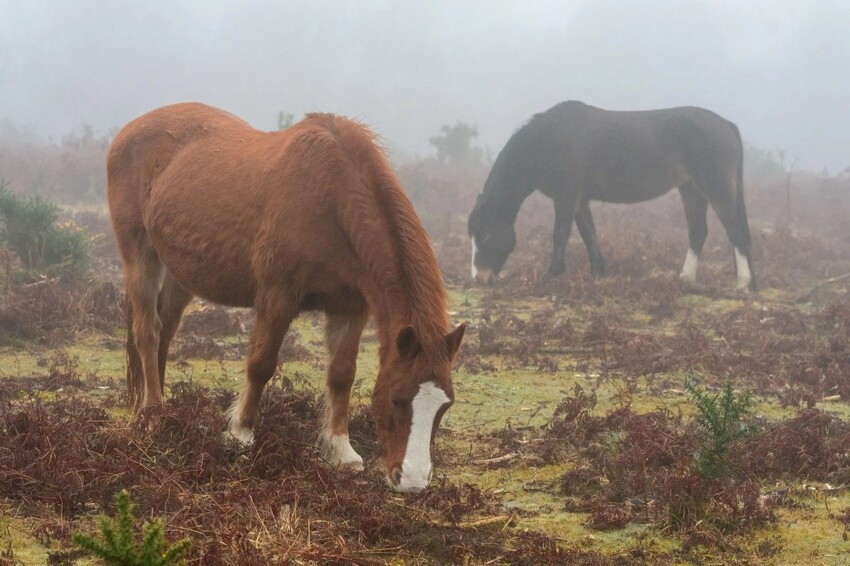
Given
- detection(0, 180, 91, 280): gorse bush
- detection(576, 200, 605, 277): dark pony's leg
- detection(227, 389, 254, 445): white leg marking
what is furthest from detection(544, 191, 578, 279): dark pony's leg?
detection(227, 389, 254, 445): white leg marking

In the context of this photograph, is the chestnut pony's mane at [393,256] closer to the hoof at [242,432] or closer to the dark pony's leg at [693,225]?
the hoof at [242,432]

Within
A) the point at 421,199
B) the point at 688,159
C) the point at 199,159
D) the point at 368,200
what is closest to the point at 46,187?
the point at 421,199

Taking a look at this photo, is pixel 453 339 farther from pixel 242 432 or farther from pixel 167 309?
pixel 167 309

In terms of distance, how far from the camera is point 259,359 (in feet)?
16.7

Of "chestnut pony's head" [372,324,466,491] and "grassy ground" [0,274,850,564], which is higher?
"chestnut pony's head" [372,324,466,491]

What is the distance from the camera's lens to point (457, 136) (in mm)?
38781

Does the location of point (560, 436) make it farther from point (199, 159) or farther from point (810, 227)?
point (810, 227)

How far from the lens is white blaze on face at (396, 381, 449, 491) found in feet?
13.4

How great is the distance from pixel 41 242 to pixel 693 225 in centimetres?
991

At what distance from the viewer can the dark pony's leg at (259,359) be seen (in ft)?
16.4

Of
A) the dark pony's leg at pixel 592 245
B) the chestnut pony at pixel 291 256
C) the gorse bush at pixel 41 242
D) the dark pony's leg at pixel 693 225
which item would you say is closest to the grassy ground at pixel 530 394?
the chestnut pony at pixel 291 256

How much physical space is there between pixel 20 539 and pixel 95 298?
6.30m

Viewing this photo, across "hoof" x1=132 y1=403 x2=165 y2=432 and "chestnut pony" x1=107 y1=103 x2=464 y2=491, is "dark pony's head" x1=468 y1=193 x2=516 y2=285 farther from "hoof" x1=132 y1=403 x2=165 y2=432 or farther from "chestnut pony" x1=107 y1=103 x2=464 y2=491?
"hoof" x1=132 y1=403 x2=165 y2=432

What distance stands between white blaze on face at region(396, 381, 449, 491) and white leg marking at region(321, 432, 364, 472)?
3.63 ft
